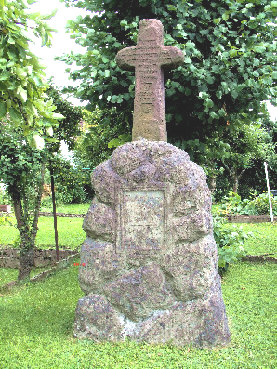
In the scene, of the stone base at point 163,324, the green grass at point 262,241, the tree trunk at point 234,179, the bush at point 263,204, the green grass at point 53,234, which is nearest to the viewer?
the stone base at point 163,324

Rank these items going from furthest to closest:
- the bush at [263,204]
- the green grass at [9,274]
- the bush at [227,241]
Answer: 1. the bush at [263,204]
2. the green grass at [9,274]
3. the bush at [227,241]

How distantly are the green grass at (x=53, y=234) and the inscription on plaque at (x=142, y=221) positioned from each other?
21.7 ft

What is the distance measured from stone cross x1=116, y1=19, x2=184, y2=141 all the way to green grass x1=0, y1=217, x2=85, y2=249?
6342 millimetres

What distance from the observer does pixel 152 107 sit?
226 inches

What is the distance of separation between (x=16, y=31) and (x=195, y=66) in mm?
3771

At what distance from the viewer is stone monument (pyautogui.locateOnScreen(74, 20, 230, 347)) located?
→ 4.80 meters

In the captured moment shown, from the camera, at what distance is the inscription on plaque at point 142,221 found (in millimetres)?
4914

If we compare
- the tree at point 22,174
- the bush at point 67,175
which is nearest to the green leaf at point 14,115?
the tree at point 22,174

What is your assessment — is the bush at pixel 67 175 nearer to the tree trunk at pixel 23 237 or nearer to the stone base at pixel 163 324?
the tree trunk at pixel 23 237

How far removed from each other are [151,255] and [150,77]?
242 centimetres

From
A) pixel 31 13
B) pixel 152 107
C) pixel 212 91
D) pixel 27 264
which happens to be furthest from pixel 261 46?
pixel 27 264

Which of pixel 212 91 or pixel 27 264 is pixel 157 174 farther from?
pixel 27 264

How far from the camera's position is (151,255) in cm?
490

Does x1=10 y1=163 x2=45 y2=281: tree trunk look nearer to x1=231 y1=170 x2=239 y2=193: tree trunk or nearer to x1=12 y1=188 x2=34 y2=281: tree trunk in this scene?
x1=12 y1=188 x2=34 y2=281: tree trunk
